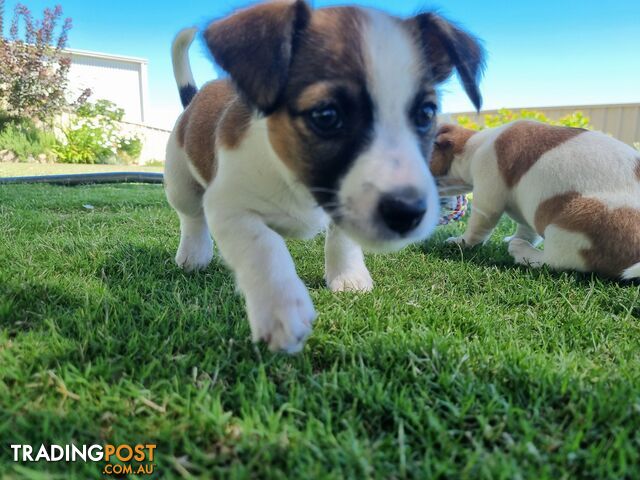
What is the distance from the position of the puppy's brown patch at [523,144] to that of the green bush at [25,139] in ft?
52.3

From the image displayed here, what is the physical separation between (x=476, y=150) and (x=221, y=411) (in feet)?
11.4

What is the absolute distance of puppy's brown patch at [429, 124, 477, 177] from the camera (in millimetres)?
4520

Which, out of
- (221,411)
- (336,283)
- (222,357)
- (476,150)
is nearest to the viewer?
(221,411)

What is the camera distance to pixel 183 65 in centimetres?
393

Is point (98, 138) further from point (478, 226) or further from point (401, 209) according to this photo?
Result: point (401, 209)

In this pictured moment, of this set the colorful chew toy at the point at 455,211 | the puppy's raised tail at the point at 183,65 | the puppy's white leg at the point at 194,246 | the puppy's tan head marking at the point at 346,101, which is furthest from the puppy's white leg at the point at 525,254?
the puppy's raised tail at the point at 183,65

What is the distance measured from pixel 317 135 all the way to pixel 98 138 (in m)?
17.3

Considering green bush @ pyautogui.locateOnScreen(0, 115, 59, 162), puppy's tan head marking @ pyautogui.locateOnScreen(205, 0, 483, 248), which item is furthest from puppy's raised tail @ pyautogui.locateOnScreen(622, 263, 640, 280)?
green bush @ pyautogui.locateOnScreen(0, 115, 59, 162)

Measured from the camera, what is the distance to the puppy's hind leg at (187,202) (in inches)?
134

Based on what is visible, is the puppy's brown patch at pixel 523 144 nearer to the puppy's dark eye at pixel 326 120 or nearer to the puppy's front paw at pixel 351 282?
the puppy's front paw at pixel 351 282

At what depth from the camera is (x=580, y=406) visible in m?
1.47

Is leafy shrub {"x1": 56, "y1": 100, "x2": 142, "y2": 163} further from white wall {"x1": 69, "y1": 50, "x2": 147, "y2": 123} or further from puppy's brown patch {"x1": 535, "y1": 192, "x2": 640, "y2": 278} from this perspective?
puppy's brown patch {"x1": 535, "y1": 192, "x2": 640, "y2": 278}

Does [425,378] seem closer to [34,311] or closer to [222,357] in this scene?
[222,357]

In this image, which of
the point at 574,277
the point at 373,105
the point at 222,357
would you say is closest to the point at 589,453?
the point at 222,357
